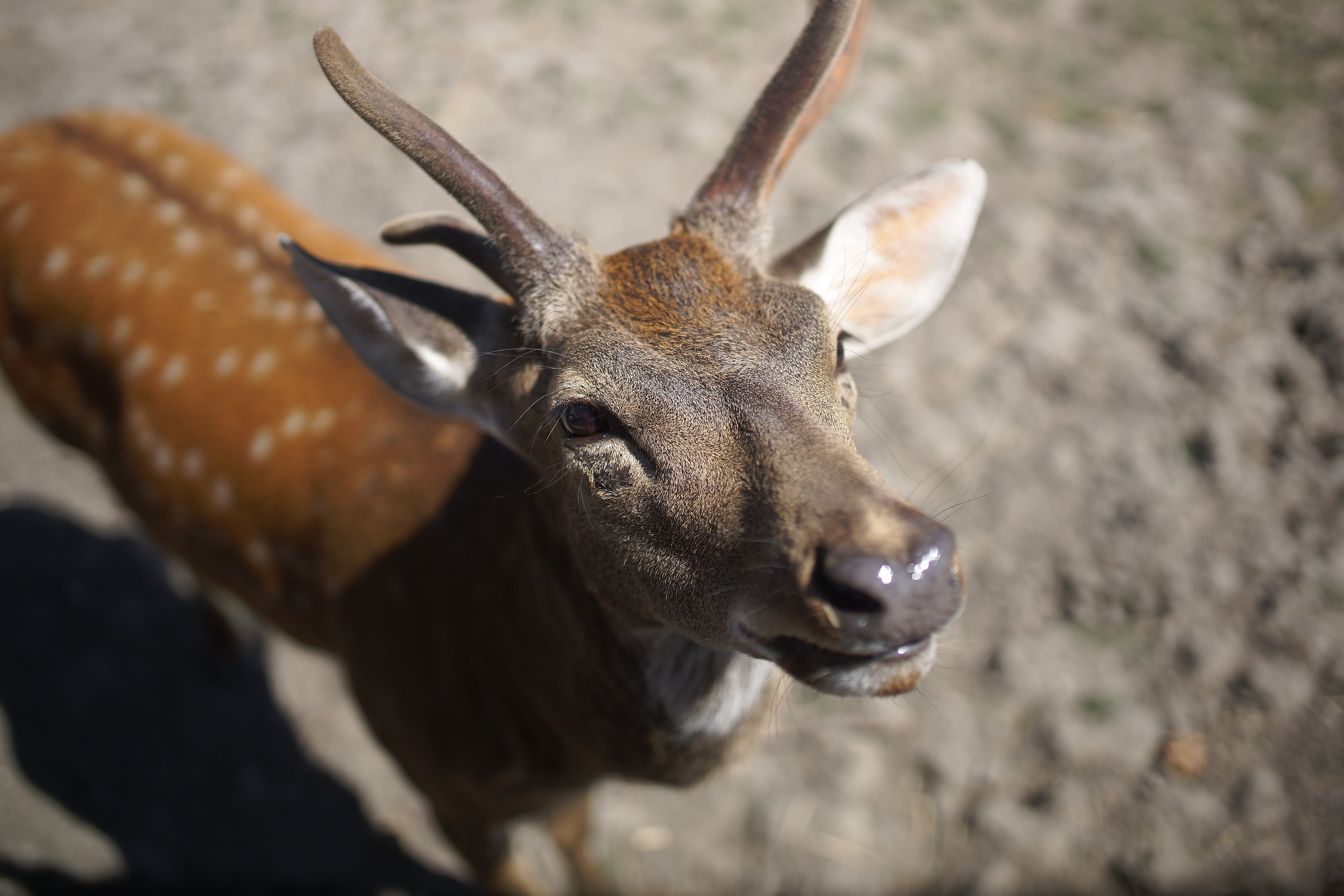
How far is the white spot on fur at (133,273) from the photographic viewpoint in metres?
2.82

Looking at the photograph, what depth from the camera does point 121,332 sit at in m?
2.80

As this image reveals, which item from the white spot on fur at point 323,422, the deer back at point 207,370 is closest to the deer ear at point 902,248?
the deer back at point 207,370

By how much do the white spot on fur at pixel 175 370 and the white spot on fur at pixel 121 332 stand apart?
20 cm

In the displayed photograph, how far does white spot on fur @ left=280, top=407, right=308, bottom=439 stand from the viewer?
2.63m

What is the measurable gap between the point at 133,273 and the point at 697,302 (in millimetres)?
2347

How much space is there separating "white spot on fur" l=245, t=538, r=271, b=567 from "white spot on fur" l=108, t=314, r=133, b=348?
83cm

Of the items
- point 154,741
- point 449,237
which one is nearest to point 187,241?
point 449,237

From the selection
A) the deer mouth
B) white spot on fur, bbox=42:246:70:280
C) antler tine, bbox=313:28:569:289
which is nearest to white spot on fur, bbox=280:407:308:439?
white spot on fur, bbox=42:246:70:280

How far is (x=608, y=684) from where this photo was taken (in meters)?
1.89

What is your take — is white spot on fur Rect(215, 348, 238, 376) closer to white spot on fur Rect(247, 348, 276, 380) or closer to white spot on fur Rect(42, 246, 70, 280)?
white spot on fur Rect(247, 348, 276, 380)

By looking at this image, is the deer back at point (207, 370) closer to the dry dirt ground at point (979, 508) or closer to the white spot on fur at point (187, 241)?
the white spot on fur at point (187, 241)

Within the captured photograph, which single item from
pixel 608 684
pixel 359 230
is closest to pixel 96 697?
pixel 359 230

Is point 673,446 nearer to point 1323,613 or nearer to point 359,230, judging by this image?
point 1323,613

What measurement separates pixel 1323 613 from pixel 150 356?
429 cm
